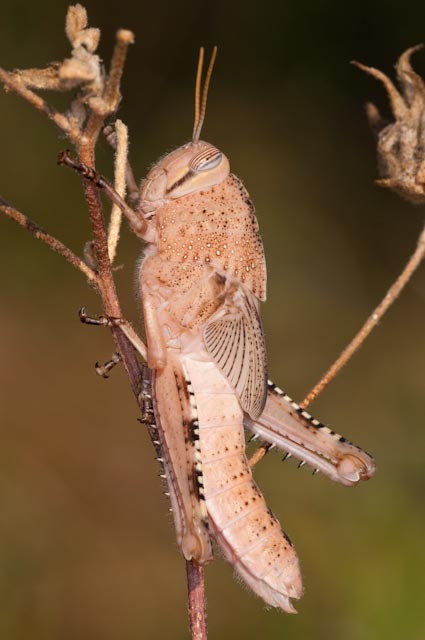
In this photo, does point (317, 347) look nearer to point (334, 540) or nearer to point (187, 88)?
point (334, 540)

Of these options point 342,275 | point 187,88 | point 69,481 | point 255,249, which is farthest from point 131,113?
point 255,249

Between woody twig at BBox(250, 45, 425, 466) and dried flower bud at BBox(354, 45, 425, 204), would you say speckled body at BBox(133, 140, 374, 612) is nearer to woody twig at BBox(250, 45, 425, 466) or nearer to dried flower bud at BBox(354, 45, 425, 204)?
woody twig at BBox(250, 45, 425, 466)

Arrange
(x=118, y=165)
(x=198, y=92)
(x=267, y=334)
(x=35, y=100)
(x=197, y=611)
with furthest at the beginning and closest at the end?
(x=267, y=334) → (x=198, y=92) → (x=118, y=165) → (x=197, y=611) → (x=35, y=100)

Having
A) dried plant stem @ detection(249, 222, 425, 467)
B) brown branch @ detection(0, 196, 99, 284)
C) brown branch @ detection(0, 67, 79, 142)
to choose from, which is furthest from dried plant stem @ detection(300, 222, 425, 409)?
brown branch @ detection(0, 67, 79, 142)

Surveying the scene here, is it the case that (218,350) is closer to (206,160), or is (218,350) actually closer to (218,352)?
(218,352)

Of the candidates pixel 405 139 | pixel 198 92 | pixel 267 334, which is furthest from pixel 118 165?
pixel 267 334

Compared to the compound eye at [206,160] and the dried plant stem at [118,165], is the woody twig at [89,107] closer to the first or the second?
the dried plant stem at [118,165]

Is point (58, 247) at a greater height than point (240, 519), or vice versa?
point (58, 247)
